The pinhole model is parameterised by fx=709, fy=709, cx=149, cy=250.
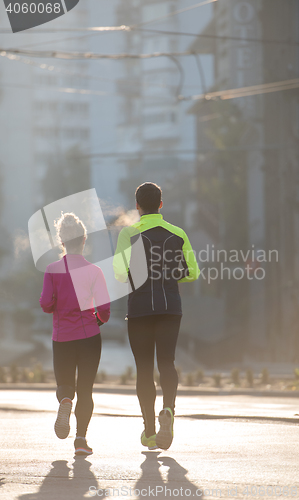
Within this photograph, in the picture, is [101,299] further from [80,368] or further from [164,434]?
[164,434]

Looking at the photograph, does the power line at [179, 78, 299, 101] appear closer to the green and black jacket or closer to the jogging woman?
the green and black jacket

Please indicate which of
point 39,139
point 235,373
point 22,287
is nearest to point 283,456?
point 235,373

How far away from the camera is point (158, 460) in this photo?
4246 mm

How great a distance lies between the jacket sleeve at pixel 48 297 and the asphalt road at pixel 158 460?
3.08 ft

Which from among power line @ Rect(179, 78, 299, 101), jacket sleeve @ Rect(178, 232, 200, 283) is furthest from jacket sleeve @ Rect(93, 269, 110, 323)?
power line @ Rect(179, 78, 299, 101)

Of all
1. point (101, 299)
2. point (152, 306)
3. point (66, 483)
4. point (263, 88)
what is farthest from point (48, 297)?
point (263, 88)

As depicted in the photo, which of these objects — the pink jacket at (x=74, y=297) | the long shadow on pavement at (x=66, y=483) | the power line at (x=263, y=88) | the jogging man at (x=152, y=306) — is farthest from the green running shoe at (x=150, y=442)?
the power line at (x=263, y=88)

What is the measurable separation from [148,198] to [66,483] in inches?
75.8

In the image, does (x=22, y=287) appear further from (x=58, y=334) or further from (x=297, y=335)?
(x=58, y=334)

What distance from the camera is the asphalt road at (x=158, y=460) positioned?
11.4ft

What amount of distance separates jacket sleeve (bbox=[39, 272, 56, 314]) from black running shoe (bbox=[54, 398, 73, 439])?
1.96 feet

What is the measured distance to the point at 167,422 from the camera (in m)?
4.21

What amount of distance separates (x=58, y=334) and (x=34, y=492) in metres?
1.27

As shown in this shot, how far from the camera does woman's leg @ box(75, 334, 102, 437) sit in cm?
457
